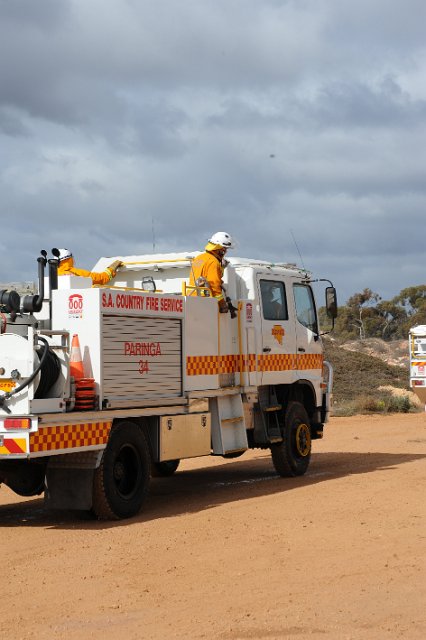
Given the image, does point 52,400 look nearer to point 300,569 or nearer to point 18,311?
point 18,311

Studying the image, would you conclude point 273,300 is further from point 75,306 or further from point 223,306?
point 75,306

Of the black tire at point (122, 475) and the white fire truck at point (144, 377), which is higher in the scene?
the white fire truck at point (144, 377)

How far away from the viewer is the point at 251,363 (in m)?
13.4

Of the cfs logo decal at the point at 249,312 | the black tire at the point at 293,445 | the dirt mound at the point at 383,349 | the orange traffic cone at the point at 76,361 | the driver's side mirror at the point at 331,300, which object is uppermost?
the dirt mound at the point at 383,349

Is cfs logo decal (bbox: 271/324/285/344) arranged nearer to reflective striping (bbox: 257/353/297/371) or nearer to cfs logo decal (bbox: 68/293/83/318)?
reflective striping (bbox: 257/353/297/371)

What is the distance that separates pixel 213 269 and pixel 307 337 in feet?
8.66

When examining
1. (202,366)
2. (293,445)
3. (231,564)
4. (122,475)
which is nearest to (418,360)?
(293,445)

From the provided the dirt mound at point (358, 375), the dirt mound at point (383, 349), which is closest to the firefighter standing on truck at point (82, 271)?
the dirt mound at point (358, 375)

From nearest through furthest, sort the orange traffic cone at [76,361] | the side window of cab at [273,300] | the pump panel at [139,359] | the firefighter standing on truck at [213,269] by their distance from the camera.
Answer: the orange traffic cone at [76,361]
the pump panel at [139,359]
the firefighter standing on truck at [213,269]
the side window of cab at [273,300]

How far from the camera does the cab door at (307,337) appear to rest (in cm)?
1467

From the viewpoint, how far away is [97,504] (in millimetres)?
10383

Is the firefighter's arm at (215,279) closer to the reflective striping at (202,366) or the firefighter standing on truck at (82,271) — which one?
the reflective striping at (202,366)

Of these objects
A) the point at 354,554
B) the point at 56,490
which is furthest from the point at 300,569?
the point at 56,490

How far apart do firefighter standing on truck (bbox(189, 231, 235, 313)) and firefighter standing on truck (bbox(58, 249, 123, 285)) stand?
1.19 metres
